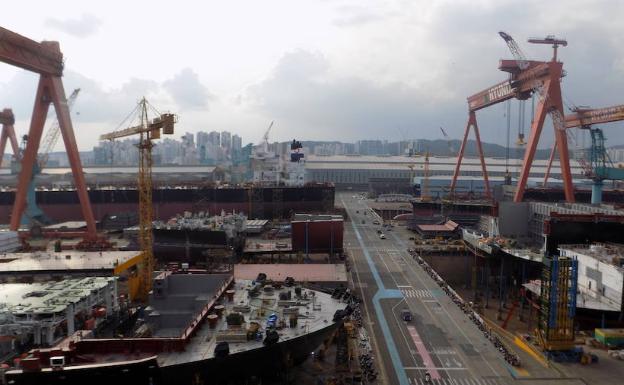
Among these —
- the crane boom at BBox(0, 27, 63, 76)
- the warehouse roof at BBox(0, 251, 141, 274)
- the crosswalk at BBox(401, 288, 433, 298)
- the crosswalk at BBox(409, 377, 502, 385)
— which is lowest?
the crosswalk at BBox(409, 377, 502, 385)

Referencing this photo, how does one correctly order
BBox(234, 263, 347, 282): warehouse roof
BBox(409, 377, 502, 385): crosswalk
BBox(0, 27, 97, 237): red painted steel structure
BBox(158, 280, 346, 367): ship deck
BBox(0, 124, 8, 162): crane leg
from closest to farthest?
BBox(158, 280, 346, 367): ship deck < BBox(409, 377, 502, 385): crosswalk < BBox(234, 263, 347, 282): warehouse roof < BBox(0, 27, 97, 237): red painted steel structure < BBox(0, 124, 8, 162): crane leg

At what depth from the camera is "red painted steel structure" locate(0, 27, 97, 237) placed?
3988cm

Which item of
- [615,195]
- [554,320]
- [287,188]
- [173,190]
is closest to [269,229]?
[287,188]

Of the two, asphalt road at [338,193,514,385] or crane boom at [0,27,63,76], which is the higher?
crane boom at [0,27,63,76]

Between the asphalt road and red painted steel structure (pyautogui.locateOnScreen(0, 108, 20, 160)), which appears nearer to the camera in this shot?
the asphalt road

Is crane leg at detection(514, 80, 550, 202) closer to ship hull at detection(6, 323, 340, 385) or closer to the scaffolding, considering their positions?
the scaffolding

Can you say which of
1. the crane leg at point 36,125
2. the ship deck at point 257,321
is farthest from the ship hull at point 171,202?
the ship deck at point 257,321

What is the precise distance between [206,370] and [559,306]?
19.3 metres

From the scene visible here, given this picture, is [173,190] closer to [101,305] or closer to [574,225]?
[101,305]

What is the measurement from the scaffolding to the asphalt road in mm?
3303

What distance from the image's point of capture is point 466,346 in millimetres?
25297

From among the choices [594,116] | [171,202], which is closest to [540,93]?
[594,116]

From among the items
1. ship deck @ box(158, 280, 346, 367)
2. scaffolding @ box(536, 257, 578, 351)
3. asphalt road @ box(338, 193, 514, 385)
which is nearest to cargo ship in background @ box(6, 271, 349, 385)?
ship deck @ box(158, 280, 346, 367)

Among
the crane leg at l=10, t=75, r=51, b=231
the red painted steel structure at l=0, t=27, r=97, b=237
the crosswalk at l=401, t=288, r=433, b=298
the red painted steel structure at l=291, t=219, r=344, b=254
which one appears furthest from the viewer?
the red painted steel structure at l=291, t=219, r=344, b=254
